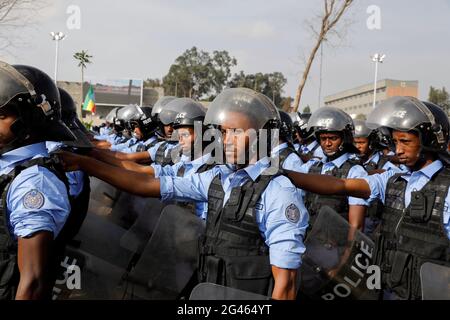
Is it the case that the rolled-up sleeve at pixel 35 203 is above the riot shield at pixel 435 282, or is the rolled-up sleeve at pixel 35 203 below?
above

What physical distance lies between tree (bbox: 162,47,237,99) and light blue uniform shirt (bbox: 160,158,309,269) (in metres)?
47.0

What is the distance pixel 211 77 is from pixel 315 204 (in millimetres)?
48299

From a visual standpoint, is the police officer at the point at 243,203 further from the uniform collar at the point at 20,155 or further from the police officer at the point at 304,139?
the police officer at the point at 304,139

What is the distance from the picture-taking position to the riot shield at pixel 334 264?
293cm

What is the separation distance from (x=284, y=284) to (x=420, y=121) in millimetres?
1565

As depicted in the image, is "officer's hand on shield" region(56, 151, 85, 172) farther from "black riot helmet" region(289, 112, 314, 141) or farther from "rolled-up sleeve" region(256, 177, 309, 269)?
"black riot helmet" region(289, 112, 314, 141)

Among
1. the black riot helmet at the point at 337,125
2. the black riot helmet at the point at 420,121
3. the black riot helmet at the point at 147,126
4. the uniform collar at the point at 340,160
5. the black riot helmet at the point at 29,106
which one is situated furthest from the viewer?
the black riot helmet at the point at 147,126

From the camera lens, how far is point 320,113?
20.9 feet

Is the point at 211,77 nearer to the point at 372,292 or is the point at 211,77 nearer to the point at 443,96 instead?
the point at 443,96

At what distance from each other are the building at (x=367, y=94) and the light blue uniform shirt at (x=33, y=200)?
4396 cm

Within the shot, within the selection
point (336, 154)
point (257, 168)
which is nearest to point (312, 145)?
point (336, 154)

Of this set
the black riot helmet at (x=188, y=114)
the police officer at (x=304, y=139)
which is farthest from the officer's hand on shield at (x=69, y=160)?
the police officer at (x=304, y=139)

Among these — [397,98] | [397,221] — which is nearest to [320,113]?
[397,98]

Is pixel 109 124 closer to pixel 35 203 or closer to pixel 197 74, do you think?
pixel 35 203
